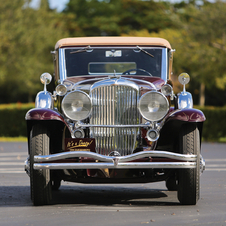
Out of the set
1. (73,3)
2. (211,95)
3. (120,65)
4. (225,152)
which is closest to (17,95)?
(73,3)

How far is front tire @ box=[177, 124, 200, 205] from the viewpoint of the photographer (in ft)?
19.6

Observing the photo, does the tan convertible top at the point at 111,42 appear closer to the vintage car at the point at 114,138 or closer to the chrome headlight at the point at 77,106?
the vintage car at the point at 114,138

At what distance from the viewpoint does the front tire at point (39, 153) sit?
592 cm

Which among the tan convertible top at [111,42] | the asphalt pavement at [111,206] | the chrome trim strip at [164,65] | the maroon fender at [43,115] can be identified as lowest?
the asphalt pavement at [111,206]

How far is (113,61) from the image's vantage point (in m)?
7.50

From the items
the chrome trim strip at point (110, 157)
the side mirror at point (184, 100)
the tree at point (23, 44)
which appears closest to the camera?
the chrome trim strip at point (110, 157)

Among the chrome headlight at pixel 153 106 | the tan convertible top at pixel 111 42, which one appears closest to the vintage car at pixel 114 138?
the chrome headlight at pixel 153 106

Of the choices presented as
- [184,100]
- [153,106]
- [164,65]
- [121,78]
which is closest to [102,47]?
[164,65]

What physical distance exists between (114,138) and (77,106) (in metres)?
0.62

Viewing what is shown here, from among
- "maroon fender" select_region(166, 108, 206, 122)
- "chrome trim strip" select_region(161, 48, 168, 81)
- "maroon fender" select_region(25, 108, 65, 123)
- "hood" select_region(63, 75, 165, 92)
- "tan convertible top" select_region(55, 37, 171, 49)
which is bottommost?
"maroon fender" select_region(166, 108, 206, 122)

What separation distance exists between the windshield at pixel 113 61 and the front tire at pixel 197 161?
1646 mm

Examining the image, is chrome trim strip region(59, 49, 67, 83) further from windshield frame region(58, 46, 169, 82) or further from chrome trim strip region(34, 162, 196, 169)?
chrome trim strip region(34, 162, 196, 169)

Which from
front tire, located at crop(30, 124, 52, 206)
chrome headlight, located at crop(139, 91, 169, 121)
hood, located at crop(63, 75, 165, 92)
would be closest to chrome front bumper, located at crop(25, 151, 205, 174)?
front tire, located at crop(30, 124, 52, 206)

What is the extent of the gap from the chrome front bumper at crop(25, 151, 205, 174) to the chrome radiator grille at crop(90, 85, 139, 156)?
1.59 feet
